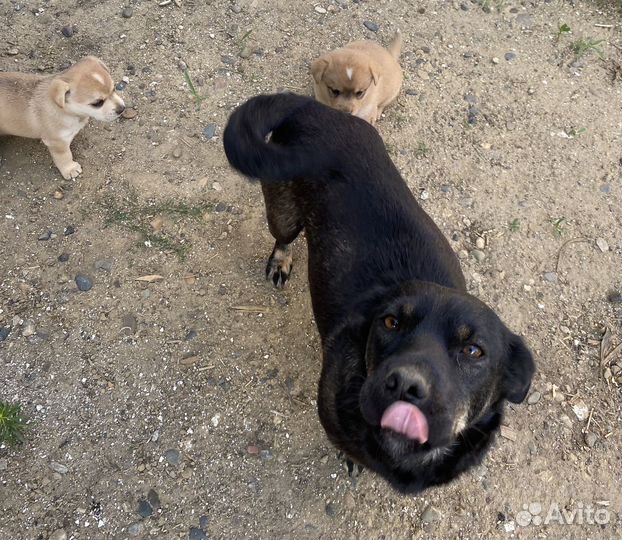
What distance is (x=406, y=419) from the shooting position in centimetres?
203

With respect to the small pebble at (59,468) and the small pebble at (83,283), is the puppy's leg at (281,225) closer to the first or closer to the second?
the small pebble at (83,283)

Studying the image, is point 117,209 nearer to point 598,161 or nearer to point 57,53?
point 57,53

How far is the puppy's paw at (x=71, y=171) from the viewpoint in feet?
13.1

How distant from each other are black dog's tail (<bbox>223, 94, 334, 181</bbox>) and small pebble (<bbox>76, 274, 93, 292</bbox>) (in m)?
1.68

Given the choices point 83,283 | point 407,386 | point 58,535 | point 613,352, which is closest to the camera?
point 407,386

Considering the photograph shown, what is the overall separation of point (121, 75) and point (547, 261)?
12.6 feet

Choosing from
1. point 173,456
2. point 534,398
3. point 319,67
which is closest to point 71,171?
point 319,67

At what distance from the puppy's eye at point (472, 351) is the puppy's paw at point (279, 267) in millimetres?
1810

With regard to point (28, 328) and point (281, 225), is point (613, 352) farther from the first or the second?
point (28, 328)

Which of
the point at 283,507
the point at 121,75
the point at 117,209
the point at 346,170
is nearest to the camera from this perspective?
the point at 346,170

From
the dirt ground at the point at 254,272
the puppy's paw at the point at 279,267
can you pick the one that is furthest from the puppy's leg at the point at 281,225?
the dirt ground at the point at 254,272

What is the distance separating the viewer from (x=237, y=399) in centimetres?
343

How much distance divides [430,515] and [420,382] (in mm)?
1598

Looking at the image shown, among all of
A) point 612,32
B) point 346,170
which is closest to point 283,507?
point 346,170
